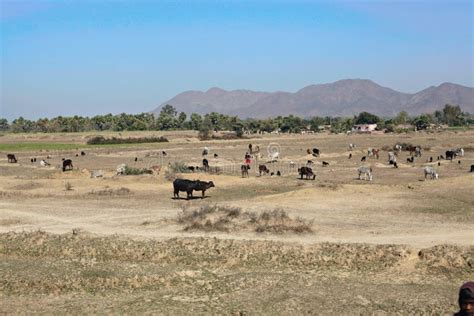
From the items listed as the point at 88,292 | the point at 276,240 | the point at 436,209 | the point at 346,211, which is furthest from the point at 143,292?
the point at 436,209

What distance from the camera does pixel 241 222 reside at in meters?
21.5

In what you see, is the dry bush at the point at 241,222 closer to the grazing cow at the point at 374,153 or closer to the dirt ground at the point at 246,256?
the dirt ground at the point at 246,256

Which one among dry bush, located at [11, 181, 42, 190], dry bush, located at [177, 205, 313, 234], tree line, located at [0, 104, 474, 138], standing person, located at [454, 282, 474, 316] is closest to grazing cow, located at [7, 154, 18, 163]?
dry bush, located at [11, 181, 42, 190]

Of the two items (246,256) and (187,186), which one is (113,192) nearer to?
(187,186)

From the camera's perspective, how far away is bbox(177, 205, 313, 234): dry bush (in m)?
20.4

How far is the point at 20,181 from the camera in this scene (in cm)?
3816

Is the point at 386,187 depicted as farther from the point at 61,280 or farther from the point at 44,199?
the point at 61,280

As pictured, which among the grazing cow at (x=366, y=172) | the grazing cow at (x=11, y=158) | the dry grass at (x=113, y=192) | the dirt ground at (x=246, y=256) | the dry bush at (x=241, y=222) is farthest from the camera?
the grazing cow at (x=11, y=158)

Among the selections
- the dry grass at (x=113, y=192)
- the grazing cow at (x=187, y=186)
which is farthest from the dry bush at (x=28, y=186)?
the grazing cow at (x=187, y=186)

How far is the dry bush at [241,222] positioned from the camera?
67.0ft

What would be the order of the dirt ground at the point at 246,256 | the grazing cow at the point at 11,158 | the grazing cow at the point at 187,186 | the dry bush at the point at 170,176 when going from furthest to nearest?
the grazing cow at the point at 11,158 → the dry bush at the point at 170,176 → the grazing cow at the point at 187,186 → the dirt ground at the point at 246,256

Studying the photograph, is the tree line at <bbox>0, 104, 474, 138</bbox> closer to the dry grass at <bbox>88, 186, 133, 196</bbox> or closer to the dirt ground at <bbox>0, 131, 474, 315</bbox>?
the dry grass at <bbox>88, 186, 133, 196</bbox>

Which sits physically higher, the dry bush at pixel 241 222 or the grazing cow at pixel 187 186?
the grazing cow at pixel 187 186

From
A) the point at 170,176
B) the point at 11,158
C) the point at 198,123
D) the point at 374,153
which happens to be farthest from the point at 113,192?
the point at 198,123
